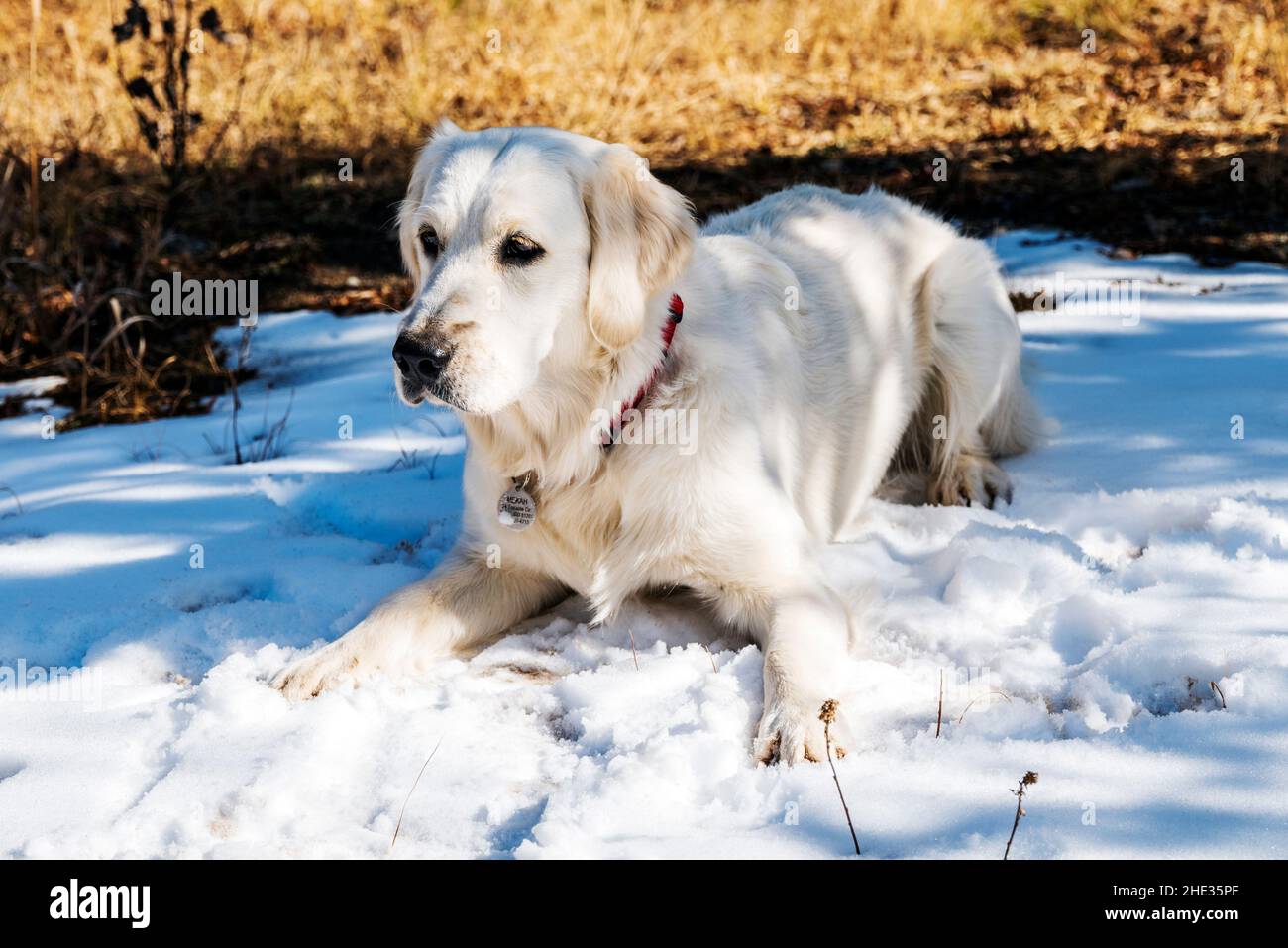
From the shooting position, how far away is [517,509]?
285 cm

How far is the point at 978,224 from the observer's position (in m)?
5.90

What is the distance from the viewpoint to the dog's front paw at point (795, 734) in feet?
7.41

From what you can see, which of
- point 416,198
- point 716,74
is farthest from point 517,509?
point 716,74

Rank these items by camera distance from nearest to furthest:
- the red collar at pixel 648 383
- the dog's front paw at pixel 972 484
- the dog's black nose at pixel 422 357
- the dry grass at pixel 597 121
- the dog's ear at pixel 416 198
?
the dog's black nose at pixel 422 357
the red collar at pixel 648 383
the dog's ear at pixel 416 198
the dog's front paw at pixel 972 484
the dry grass at pixel 597 121

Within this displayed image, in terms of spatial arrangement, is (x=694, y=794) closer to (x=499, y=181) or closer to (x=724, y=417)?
(x=724, y=417)

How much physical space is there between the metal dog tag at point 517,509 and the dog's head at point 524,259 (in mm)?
312

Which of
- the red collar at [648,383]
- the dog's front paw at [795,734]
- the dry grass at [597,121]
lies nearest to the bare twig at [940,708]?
the dog's front paw at [795,734]

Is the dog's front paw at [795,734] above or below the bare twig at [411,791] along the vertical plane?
above

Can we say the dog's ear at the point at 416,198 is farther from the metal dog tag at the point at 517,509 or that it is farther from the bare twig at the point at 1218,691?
the bare twig at the point at 1218,691

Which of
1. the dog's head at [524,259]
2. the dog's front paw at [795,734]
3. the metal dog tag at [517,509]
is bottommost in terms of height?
the dog's front paw at [795,734]

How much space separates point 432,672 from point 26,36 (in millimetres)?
8216

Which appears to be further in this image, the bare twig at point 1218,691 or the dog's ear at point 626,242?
the dog's ear at point 626,242

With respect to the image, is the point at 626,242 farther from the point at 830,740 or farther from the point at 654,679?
the point at 830,740

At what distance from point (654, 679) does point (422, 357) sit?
2.68 feet
